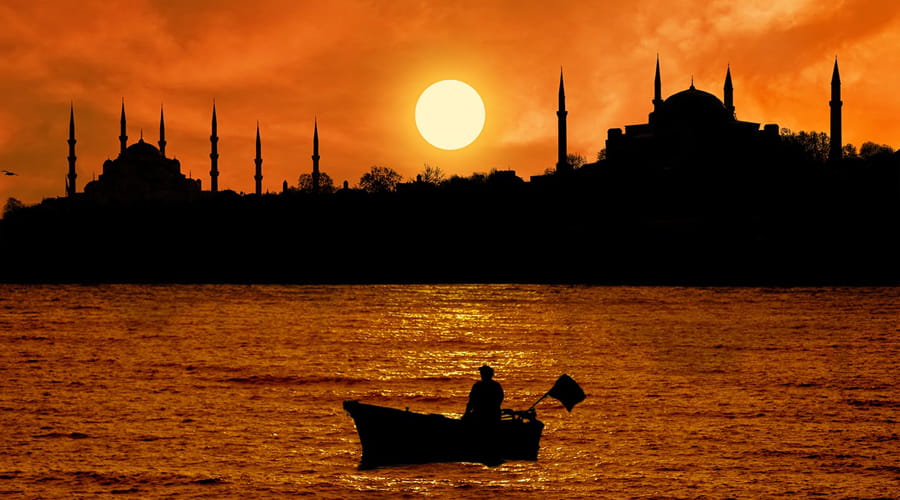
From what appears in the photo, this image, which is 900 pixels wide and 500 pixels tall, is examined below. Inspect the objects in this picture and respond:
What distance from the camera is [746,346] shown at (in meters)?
39.4

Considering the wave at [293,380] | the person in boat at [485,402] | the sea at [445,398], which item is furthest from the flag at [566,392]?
the wave at [293,380]

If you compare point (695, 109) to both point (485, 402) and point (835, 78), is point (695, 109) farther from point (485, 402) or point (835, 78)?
point (485, 402)

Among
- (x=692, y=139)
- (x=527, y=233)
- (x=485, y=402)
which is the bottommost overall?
(x=485, y=402)

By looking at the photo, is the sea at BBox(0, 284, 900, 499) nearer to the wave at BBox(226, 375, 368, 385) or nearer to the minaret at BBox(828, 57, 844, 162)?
the wave at BBox(226, 375, 368, 385)

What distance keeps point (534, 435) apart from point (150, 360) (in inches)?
812

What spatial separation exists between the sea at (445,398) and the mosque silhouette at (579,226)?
2173 cm

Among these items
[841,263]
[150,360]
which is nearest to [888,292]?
[841,263]

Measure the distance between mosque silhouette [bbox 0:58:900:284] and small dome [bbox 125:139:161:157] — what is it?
93.8 feet

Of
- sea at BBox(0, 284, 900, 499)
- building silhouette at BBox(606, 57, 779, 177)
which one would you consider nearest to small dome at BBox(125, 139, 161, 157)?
building silhouette at BBox(606, 57, 779, 177)

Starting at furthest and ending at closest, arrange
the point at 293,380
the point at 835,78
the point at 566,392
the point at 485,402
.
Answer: the point at 835,78 < the point at 293,380 < the point at 566,392 < the point at 485,402

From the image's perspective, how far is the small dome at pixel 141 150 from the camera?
5207 inches

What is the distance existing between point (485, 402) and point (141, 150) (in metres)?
124

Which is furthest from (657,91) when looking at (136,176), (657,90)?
(136,176)

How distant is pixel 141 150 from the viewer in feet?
435
